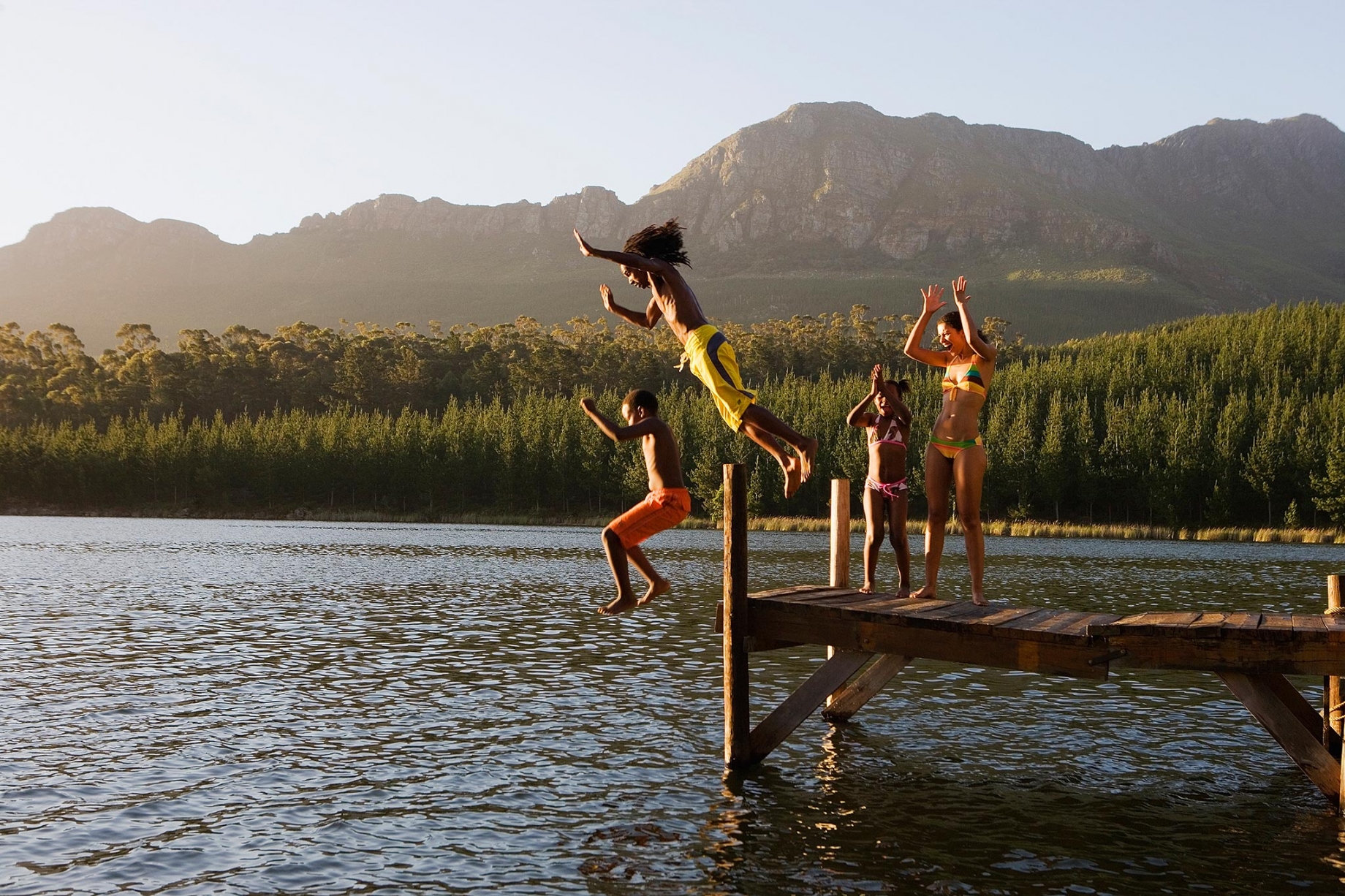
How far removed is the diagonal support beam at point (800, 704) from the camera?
13.9m

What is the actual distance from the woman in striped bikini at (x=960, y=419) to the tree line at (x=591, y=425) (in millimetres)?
76851

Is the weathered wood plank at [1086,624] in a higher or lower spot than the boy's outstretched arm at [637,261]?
lower

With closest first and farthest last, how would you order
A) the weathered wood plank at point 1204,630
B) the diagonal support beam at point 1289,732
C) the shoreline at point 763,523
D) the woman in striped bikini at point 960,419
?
the weathered wood plank at point 1204,630 → the diagonal support beam at point 1289,732 → the woman in striped bikini at point 960,419 → the shoreline at point 763,523

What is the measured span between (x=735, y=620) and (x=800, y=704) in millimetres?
1519

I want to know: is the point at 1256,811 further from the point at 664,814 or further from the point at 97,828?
the point at 97,828

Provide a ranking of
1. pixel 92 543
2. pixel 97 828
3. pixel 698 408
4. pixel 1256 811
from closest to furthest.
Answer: pixel 97 828 < pixel 1256 811 < pixel 92 543 < pixel 698 408

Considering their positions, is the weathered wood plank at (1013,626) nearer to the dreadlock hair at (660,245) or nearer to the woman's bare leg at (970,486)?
the woman's bare leg at (970,486)

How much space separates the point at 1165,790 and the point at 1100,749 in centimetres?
206

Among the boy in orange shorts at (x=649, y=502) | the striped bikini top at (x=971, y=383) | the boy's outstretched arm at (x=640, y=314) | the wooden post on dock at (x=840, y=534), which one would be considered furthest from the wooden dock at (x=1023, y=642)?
the striped bikini top at (x=971, y=383)

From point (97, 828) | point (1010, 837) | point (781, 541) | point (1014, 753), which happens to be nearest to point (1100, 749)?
point (1014, 753)

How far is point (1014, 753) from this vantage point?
49.9ft

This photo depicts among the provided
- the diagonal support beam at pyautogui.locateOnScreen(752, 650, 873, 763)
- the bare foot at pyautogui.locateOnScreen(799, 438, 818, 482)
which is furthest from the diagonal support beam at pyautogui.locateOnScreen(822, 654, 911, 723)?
the bare foot at pyautogui.locateOnScreen(799, 438, 818, 482)

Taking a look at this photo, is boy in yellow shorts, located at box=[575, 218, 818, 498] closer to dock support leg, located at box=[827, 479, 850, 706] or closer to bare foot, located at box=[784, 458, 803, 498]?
bare foot, located at box=[784, 458, 803, 498]

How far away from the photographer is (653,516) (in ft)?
39.0
